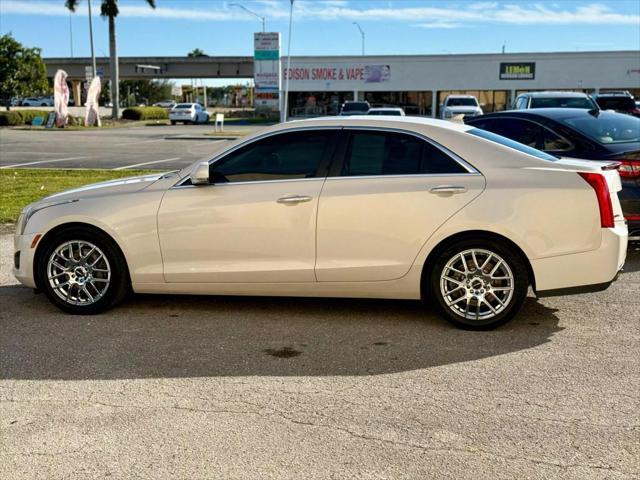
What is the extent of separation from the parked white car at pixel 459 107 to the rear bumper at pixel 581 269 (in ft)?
92.3

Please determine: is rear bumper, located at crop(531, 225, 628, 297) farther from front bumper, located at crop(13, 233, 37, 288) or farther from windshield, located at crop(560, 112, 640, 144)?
front bumper, located at crop(13, 233, 37, 288)

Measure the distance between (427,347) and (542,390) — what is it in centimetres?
100

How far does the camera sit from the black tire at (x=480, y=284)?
217 inches

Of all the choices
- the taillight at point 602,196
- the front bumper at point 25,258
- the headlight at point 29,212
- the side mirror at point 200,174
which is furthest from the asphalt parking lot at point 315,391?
the side mirror at point 200,174

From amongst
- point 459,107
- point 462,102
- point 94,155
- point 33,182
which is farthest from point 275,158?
point 462,102

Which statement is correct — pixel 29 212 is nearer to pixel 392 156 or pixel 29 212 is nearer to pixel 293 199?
pixel 293 199

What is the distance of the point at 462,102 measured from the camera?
3631 cm

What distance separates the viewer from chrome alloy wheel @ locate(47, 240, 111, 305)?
601 cm

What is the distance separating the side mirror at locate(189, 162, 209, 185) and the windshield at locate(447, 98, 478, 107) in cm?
3109

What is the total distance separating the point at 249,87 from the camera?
455 ft

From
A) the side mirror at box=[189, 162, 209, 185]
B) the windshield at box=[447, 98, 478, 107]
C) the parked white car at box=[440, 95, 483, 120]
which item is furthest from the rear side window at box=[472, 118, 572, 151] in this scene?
the windshield at box=[447, 98, 478, 107]

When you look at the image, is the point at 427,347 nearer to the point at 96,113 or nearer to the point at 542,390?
the point at 542,390

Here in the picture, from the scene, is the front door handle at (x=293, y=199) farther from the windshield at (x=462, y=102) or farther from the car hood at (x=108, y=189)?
the windshield at (x=462, y=102)

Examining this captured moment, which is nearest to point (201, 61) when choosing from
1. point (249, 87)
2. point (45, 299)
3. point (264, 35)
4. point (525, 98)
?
point (264, 35)
